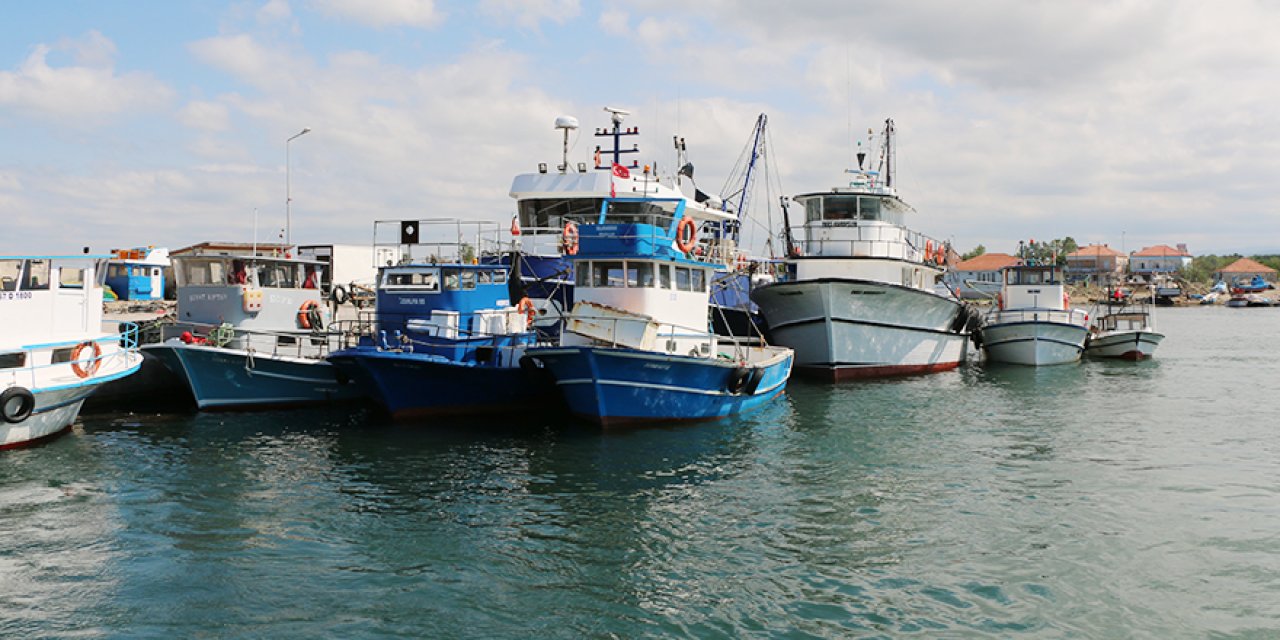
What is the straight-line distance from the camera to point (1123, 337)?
129 feet

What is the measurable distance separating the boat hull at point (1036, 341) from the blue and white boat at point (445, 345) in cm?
2248

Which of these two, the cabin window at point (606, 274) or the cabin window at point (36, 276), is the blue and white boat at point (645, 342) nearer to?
the cabin window at point (606, 274)

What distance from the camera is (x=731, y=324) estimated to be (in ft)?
113

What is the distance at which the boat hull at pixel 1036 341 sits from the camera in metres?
36.1

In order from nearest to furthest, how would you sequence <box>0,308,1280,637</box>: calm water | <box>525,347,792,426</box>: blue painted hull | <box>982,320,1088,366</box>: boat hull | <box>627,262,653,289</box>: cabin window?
<box>0,308,1280,637</box>: calm water → <box>525,347,792,426</box>: blue painted hull → <box>627,262,653,289</box>: cabin window → <box>982,320,1088,366</box>: boat hull

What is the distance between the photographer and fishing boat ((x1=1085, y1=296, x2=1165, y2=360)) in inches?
1549

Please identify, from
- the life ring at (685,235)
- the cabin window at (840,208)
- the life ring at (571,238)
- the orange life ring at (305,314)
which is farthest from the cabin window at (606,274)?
the cabin window at (840,208)

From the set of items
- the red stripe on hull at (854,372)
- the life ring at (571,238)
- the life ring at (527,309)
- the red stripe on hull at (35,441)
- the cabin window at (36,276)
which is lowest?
the red stripe on hull at (35,441)

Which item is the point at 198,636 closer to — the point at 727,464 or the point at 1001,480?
the point at 727,464

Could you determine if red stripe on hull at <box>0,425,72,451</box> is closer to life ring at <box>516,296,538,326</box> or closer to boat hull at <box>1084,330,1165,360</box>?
life ring at <box>516,296,538,326</box>

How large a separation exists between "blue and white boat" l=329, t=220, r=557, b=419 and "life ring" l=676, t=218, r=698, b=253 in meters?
4.53

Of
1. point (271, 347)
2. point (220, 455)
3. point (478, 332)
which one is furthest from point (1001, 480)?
point (271, 347)

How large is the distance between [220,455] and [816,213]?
24.2m

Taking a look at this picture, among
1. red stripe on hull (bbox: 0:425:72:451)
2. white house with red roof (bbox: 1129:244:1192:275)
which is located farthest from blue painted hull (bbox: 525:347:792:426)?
white house with red roof (bbox: 1129:244:1192:275)
